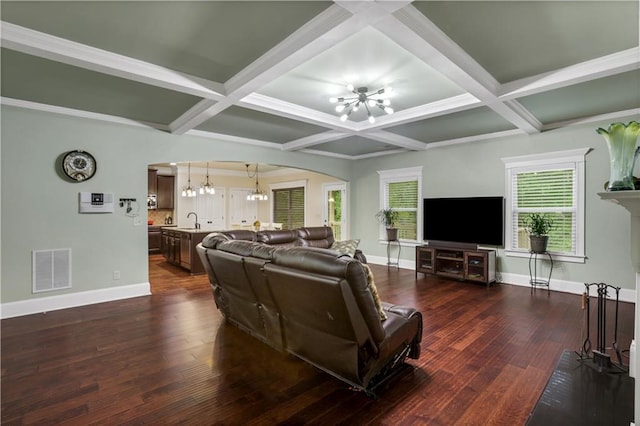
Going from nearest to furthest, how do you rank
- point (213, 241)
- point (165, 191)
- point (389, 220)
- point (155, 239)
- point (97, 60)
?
1. point (97, 60)
2. point (213, 241)
3. point (389, 220)
4. point (155, 239)
5. point (165, 191)

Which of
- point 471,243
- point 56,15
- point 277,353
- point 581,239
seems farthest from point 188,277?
point 581,239

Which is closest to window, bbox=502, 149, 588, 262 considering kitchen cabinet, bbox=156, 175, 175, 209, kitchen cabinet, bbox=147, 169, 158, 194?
kitchen cabinet, bbox=156, 175, 175, 209

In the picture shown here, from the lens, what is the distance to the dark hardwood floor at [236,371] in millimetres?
2066

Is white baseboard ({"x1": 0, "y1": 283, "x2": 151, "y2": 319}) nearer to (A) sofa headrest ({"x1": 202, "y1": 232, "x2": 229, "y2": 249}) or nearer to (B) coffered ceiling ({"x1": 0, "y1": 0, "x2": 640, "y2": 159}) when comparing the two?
(A) sofa headrest ({"x1": 202, "y1": 232, "x2": 229, "y2": 249})

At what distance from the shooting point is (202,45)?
2.63 m

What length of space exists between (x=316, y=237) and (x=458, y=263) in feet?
8.99

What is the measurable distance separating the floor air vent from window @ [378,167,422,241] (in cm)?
602

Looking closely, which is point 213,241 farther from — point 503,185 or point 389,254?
point 503,185

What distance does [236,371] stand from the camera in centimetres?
260

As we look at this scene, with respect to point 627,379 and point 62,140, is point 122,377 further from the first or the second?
point 627,379

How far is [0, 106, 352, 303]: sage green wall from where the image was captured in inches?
156

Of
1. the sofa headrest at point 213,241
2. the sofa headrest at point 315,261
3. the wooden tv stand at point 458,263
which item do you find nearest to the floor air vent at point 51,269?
the sofa headrest at point 213,241

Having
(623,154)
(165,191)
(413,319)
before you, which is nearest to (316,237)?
(413,319)

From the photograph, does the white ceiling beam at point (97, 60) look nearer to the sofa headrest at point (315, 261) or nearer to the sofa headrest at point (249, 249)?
the sofa headrest at point (249, 249)
